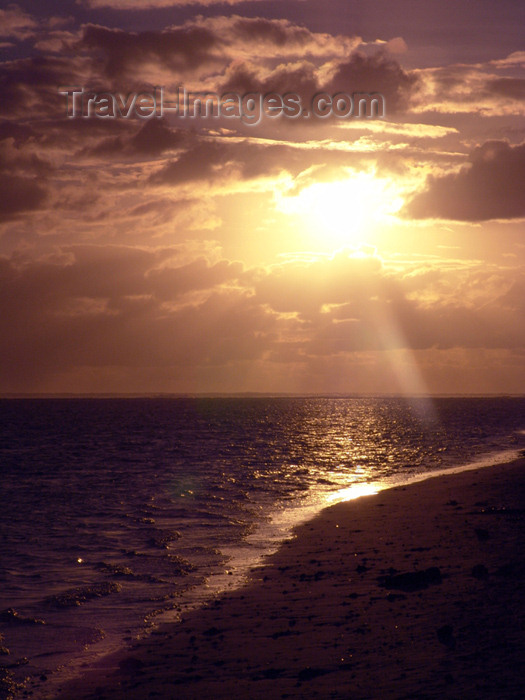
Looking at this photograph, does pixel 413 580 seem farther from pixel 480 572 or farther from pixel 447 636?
pixel 447 636

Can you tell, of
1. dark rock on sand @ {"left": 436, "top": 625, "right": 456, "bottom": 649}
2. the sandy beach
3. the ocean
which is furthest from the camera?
the ocean

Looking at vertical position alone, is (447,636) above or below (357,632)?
above

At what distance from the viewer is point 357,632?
12742mm

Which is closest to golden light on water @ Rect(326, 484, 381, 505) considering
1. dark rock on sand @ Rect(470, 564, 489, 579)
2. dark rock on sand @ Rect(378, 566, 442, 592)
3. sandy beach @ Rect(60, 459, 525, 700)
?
sandy beach @ Rect(60, 459, 525, 700)

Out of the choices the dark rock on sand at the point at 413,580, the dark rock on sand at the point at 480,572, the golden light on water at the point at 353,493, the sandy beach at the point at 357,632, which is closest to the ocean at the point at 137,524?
the golden light on water at the point at 353,493

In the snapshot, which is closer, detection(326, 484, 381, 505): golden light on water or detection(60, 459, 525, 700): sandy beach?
detection(60, 459, 525, 700): sandy beach

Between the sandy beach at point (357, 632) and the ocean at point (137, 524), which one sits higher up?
the sandy beach at point (357, 632)

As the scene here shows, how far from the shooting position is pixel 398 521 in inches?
987

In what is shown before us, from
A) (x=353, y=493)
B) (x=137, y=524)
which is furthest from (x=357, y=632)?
(x=353, y=493)

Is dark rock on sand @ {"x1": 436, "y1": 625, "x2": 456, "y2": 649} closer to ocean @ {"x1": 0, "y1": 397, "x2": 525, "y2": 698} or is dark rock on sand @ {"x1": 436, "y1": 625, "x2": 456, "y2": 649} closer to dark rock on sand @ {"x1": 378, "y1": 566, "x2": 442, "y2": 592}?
dark rock on sand @ {"x1": 378, "y1": 566, "x2": 442, "y2": 592}

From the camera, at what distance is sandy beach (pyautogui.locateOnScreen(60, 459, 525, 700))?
34.6 ft

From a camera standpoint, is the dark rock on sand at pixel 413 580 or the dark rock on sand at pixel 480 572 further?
the dark rock on sand at pixel 480 572

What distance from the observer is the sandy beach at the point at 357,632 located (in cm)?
1055

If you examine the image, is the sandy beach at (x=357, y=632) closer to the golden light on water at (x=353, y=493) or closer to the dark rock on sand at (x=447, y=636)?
the dark rock on sand at (x=447, y=636)
